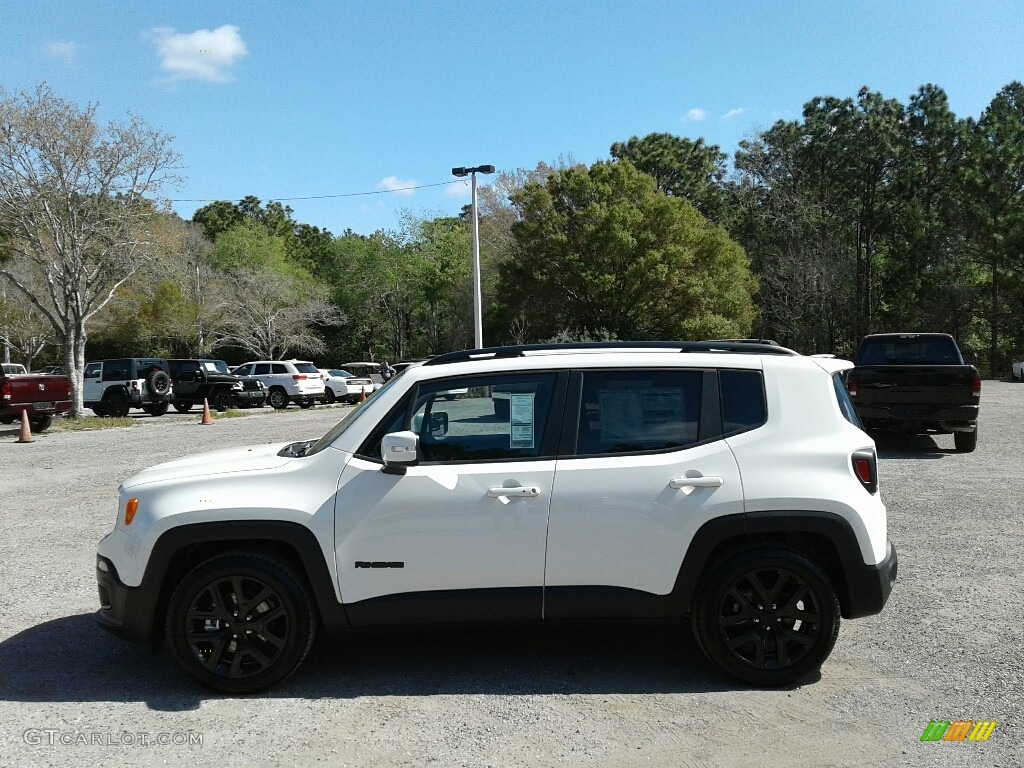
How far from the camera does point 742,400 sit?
14.7ft

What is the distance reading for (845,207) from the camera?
53438mm

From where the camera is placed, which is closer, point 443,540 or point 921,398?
point 443,540

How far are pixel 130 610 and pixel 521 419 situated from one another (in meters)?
2.18

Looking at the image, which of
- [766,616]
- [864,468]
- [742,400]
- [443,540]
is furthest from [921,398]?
[443,540]

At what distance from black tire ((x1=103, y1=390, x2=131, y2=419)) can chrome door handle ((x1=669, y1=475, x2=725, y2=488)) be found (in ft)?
84.8

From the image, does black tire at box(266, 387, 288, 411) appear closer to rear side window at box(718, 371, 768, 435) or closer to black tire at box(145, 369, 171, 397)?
black tire at box(145, 369, 171, 397)

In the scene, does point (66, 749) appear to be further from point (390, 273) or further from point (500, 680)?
point (390, 273)

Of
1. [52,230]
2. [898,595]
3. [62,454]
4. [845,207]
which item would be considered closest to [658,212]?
[845,207]

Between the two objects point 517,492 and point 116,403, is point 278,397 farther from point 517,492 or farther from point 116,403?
point 517,492

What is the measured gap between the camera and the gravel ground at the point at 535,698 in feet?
12.0

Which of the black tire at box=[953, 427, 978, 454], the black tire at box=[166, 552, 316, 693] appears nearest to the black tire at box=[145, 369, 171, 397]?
the black tire at box=[953, 427, 978, 454]

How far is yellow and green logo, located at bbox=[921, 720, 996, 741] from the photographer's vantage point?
12.3ft

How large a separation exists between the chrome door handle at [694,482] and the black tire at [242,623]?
6.26ft

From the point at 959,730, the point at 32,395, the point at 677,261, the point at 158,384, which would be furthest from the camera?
the point at 677,261
